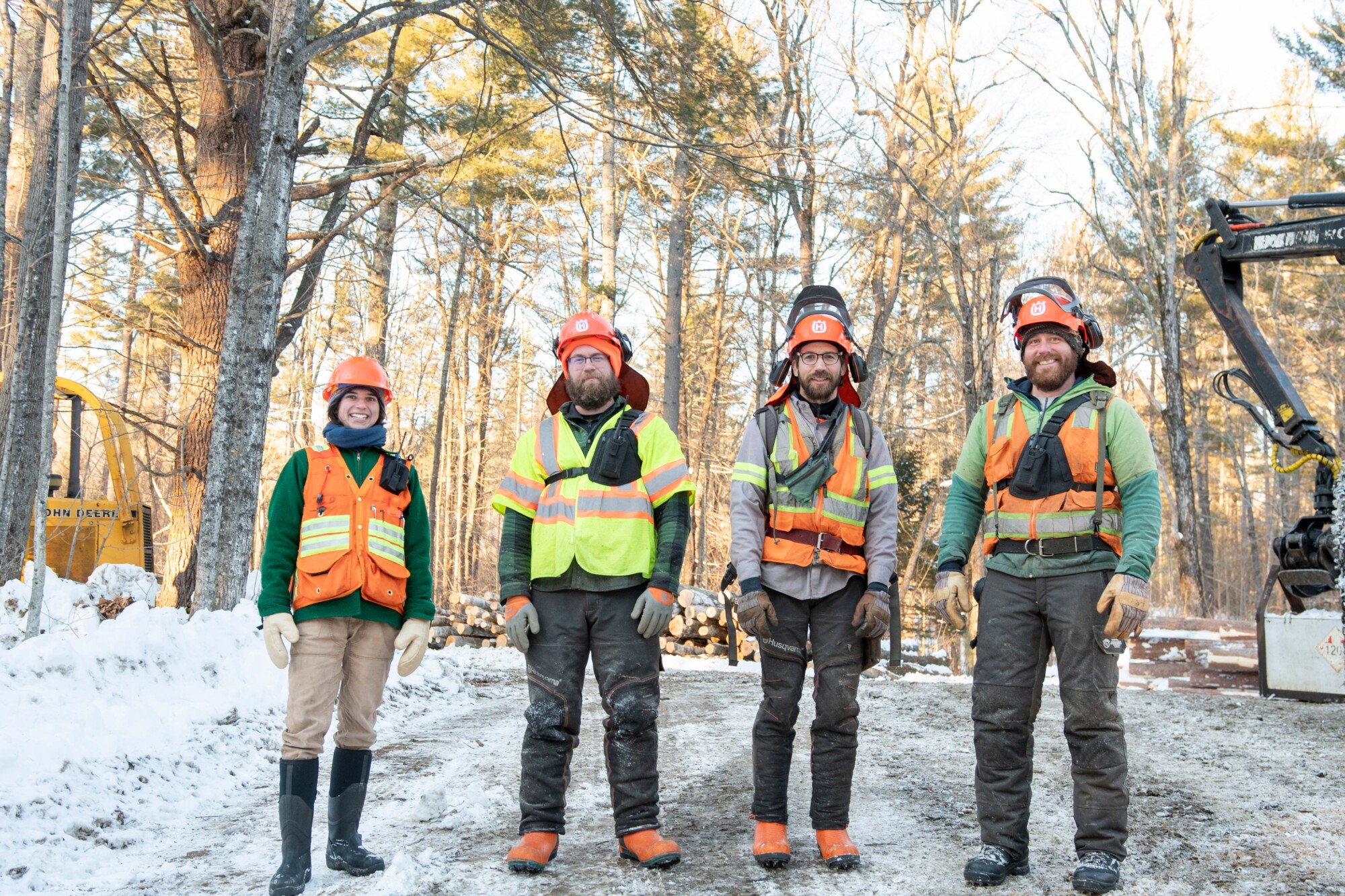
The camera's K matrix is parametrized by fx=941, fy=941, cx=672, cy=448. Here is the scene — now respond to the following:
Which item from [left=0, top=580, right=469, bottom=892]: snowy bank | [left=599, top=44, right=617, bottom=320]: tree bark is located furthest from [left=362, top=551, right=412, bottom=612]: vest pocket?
[left=599, top=44, right=617, bottom=320]: tree bark

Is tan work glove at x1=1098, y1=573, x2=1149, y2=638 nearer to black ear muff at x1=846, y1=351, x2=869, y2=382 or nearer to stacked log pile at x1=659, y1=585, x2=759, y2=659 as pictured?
black ear muff at x1=846, y1=351, x2=869, y2=382

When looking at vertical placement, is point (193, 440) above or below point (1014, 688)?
above

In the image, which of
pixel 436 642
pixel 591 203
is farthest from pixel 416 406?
pixel 436 642

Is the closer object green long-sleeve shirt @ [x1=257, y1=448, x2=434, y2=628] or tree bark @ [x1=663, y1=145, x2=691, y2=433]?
green long-sleeve shirt @ [x1=257, y1=448, x2=434, y2=628]

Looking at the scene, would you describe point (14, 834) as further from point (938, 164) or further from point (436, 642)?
point (938, 164)

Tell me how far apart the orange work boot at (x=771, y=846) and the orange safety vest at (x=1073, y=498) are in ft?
4.71

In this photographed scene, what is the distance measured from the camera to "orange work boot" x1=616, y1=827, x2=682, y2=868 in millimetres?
3703

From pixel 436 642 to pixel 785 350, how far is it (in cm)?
1201

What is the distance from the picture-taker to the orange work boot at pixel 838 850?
372 centimetres

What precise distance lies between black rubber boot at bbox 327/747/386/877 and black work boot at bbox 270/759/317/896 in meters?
0.12

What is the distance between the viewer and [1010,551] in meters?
3.92

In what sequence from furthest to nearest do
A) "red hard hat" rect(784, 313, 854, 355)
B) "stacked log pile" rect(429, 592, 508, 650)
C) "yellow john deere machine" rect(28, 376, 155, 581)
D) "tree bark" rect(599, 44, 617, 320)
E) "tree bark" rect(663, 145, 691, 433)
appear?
"tree bark" rect(599, 44, 617, 320) < "tree bark" rect(663, 145, 691, 433) < "stacked log pile" rect(429, 592, 508, 650) < "yellow john deere machine" rect(28, 376, 155, 581) < "red hard hat" rect(784, 313, 854, 355)

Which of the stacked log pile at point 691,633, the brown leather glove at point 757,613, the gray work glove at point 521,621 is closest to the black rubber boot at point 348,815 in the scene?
the gray work glove at point 521,621

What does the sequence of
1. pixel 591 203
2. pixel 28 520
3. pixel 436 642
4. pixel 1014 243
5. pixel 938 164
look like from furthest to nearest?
pixel 1014 243, pixel 591 203, pixel 938 164, pixel 436 642, pixel 28 520
